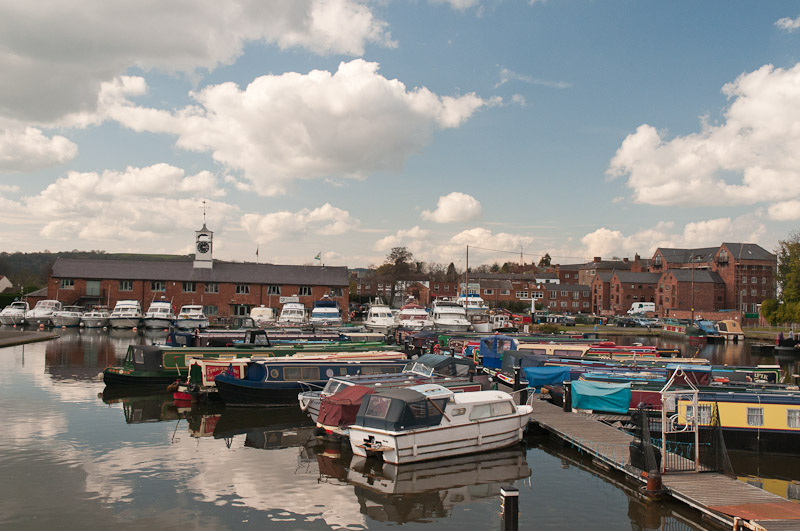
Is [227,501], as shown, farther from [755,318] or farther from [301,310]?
[755,318]

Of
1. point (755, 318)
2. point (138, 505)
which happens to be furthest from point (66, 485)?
point (755, 318)

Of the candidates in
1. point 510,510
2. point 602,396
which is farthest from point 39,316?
point 510,510

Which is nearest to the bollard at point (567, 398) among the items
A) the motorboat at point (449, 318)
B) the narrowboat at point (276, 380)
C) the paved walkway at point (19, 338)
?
the narrowboat at point (276, 380)

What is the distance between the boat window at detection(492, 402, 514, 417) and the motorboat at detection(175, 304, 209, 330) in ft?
149

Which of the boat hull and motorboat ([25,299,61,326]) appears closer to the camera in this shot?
the boat hull

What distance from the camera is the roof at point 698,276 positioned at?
104812mm

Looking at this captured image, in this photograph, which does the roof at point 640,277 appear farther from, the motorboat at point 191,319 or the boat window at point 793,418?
the boat window at point 793,418

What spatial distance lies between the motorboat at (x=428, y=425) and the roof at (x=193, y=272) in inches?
2401

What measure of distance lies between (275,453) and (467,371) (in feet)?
33.6

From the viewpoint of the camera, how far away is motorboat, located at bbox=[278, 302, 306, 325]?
62.1 m

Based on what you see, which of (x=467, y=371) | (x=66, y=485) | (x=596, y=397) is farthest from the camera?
(x=467, y=371)

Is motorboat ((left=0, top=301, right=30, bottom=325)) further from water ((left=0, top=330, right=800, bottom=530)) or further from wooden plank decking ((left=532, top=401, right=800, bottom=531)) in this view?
wooden plank decking ((left=532, top=401, right=800, bottom=531))

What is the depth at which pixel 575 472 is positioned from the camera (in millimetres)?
17328

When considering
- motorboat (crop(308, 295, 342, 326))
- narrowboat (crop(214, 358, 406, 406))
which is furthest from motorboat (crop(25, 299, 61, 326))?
narrowboat (crop(214, 358, 406, 406))
